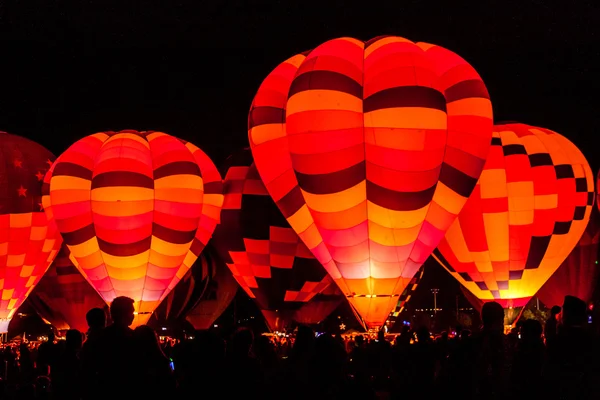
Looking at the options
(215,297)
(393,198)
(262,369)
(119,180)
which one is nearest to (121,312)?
(262,369)

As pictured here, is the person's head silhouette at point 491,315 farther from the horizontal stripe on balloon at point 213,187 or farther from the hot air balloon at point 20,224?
the hot air balloon at point 20,224

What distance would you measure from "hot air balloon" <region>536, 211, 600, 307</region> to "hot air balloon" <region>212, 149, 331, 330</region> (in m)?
6.54

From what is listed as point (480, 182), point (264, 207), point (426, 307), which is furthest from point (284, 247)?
point (426, 307)

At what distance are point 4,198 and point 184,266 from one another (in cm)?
323

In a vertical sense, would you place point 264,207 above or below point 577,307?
above

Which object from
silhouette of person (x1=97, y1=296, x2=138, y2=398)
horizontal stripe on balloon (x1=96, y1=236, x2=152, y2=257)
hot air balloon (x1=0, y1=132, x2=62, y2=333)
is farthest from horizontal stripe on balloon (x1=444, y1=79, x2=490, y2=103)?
hot air balloon (x1=0, y1=132, x2=62, y2=333)

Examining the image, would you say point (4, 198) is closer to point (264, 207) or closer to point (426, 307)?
point (264, 207)

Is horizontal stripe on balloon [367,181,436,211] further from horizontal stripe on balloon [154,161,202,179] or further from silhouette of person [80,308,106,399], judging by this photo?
silhouette of person [80,308,106,399]

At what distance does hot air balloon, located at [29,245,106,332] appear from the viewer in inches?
675

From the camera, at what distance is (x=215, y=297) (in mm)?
20031

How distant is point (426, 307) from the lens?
37.7 meters

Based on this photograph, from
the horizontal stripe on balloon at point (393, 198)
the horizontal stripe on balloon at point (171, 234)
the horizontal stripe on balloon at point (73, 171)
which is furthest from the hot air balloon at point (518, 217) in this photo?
the horizontal stripe on balloon at point (73, 171)

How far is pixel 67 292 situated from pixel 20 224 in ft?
13.6

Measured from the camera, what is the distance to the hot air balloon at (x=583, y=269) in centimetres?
1762
